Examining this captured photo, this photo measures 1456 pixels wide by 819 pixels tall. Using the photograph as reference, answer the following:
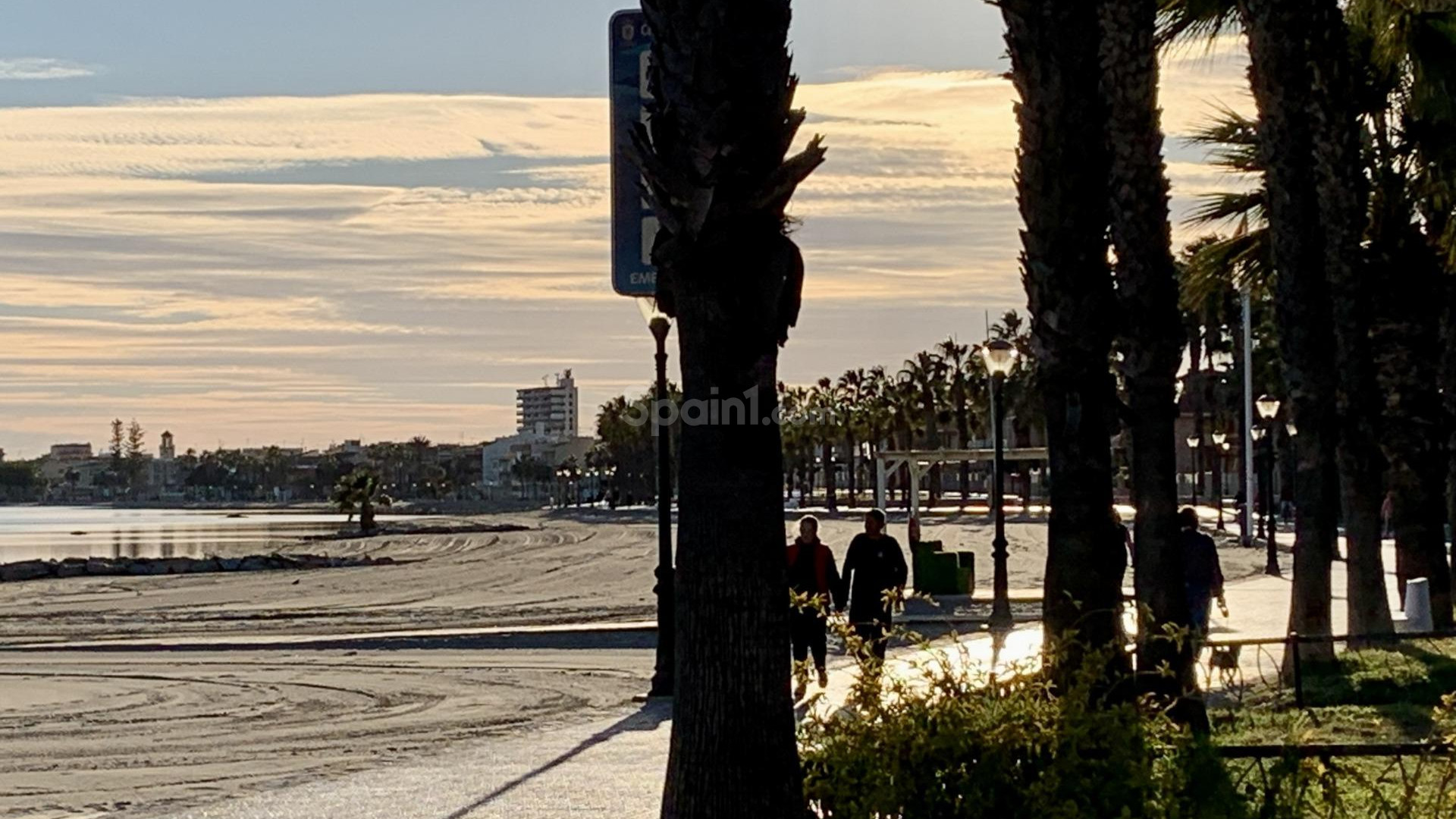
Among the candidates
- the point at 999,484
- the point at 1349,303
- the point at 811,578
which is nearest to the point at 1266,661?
the point at 1349,303

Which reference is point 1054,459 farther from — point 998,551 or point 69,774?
point 998,551

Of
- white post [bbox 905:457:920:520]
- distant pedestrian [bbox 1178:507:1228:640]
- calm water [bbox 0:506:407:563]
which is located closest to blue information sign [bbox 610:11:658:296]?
distant pedestrian [bbox 1178:507:1228:640]

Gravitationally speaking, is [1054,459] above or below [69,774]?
above

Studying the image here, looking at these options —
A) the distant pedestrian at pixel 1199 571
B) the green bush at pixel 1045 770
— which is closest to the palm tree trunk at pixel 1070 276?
the green bush at pixel 1045 770

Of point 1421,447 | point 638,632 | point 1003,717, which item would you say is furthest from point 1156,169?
point 638,632

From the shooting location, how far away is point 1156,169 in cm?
1361

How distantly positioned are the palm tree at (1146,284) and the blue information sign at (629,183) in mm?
3207

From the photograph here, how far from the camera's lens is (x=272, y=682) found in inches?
841

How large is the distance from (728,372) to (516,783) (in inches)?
222

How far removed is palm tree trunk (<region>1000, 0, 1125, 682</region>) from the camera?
1159cm

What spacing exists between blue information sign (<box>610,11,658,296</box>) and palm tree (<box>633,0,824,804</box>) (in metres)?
4.18

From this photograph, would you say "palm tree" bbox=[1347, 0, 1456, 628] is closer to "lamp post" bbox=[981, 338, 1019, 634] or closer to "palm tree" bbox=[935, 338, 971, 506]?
"lamp post" bbox=[981, 338, 1019, 634]

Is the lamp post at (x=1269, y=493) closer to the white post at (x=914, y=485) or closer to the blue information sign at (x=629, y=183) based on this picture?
the white post at (x=914, y=485)

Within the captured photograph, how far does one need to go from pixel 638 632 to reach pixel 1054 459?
50.4 feet
